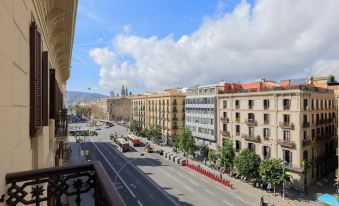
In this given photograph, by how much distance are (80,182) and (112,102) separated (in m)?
162

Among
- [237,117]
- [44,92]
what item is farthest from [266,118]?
[44,92]

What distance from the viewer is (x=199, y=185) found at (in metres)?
40.3

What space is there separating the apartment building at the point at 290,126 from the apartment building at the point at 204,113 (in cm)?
496

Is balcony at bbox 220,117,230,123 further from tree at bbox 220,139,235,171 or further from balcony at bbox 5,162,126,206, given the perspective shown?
balcony at bbox 5,162,126,206

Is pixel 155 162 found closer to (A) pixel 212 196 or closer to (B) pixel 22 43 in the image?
(A) pixel 212 196

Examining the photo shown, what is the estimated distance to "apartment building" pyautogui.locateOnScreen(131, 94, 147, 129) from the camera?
9881 cm

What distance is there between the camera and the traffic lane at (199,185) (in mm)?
34812

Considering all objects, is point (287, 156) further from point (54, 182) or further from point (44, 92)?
point (54, 182)

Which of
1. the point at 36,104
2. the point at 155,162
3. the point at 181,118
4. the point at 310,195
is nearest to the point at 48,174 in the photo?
the point at 36,104

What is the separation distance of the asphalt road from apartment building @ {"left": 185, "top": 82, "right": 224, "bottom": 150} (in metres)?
10.2

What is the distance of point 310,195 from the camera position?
36.7 meters

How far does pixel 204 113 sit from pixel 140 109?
148 ft

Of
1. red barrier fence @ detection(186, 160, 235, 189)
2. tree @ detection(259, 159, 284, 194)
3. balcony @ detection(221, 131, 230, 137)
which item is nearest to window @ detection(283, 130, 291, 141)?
tree @ detection(259, 159, 284, 194)

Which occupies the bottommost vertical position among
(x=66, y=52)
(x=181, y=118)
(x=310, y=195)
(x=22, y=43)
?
(x=310, y=195)
